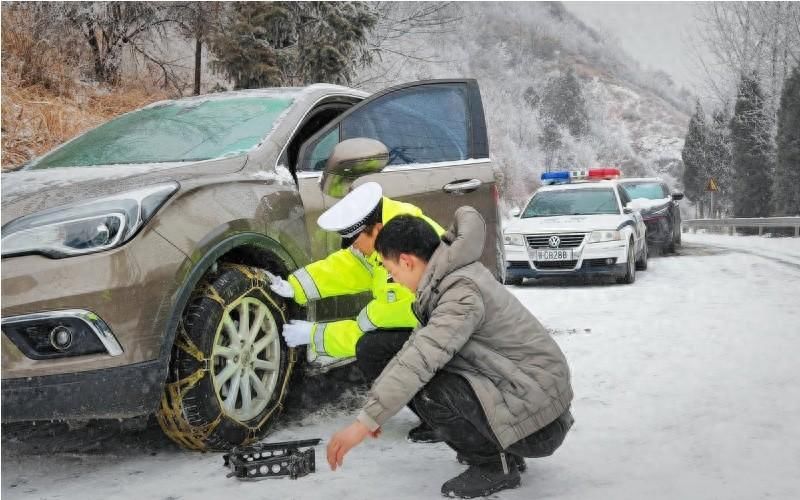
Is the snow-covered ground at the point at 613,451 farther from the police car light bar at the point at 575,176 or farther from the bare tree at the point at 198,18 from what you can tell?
the bare tree at the point at 198,18

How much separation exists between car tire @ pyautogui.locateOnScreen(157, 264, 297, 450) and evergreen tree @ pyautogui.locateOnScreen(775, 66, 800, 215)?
34613 millimetres

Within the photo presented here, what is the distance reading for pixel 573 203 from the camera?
11969mm

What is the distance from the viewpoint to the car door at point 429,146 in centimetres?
426

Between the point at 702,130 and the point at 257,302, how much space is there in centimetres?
7339

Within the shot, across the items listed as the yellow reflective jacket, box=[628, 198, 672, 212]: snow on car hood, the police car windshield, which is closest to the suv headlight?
the yellow reflective jacket

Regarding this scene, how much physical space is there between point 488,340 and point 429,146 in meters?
2.28

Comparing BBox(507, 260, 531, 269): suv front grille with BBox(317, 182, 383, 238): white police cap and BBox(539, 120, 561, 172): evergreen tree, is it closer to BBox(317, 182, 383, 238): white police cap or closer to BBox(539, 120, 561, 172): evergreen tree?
BBox(317, 182, 383, 238): white police cap

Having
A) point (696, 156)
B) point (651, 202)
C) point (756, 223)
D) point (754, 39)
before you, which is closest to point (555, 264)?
point (651, 202)

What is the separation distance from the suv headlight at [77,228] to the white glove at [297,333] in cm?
80

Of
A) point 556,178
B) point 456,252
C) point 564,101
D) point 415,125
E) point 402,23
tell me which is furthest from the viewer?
point 564,101

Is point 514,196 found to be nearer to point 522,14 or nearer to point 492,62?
point 492,62

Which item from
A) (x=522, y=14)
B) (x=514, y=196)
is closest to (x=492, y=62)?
(x=514, y=196)

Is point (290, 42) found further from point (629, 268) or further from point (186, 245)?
point (186, 245)

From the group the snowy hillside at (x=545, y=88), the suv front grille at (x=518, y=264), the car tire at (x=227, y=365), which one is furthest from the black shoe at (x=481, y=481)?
the snowy hillside at (x=545, y=88)
